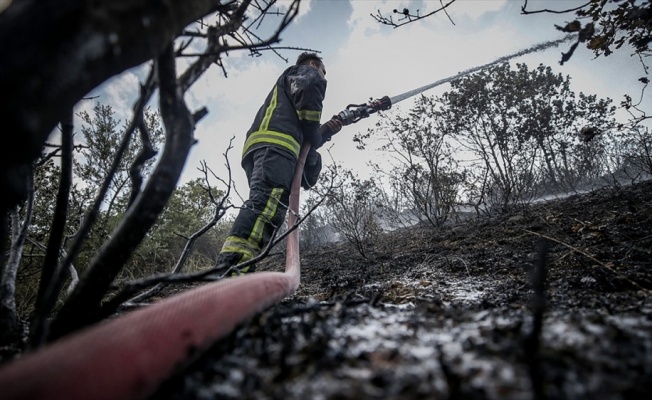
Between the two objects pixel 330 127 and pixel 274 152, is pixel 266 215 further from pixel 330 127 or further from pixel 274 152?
pixel 330 127

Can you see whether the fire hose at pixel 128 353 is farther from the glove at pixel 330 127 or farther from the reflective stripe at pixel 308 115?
the glove at pixel 330 127

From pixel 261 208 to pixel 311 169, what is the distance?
1113 millimetres

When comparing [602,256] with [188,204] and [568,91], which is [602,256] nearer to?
[188,204]

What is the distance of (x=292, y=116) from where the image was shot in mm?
2996

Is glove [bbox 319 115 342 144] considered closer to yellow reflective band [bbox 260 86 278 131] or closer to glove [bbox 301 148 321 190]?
glove [bbox 301 148 321 190]

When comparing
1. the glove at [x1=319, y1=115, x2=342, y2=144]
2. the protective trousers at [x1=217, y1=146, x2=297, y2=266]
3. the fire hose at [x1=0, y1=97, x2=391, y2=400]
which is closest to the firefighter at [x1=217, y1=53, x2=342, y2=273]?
the protective trousers at [x1=217, y1=146, x2=297, y2=266]

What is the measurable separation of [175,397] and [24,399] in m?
0.19

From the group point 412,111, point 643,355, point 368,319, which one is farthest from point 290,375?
point 412,111

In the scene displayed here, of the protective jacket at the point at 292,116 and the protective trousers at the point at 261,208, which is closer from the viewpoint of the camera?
the protective trousers at the point at 261,208

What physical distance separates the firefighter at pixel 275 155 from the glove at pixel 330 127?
421 millimetres

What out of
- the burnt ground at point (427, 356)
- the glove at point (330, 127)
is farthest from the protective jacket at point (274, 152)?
the burnt ground at point (427, 356)

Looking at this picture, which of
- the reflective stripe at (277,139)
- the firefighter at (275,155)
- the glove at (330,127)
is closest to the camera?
the firefighter at (275,155)

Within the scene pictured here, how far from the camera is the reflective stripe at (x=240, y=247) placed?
Answer: 7.15ft

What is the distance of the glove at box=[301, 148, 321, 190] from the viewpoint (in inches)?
131
